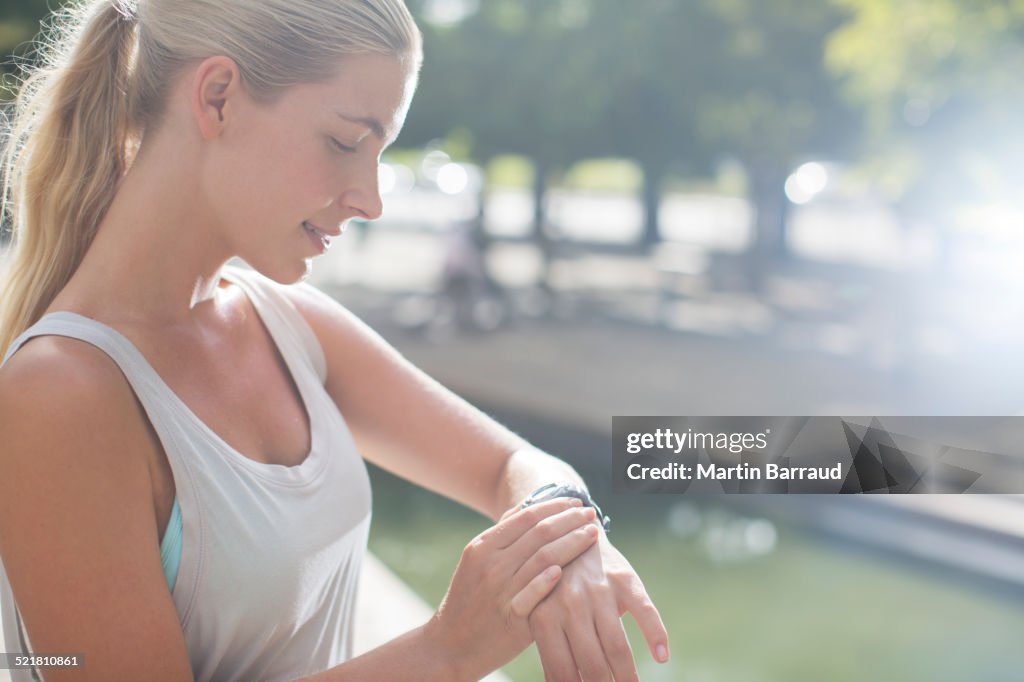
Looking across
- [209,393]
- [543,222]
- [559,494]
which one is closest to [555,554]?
[559,494]

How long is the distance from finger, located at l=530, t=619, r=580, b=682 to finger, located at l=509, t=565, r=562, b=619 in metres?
0.02

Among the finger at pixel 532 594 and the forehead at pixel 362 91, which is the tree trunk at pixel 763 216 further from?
the finger at pixel 532 594

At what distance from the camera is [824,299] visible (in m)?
15.2

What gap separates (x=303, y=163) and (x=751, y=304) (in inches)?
539

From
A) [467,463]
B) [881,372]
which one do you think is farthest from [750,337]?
[467,463]

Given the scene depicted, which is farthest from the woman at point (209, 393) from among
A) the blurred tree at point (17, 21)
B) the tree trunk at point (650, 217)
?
the tree trunk at point (650, 217)

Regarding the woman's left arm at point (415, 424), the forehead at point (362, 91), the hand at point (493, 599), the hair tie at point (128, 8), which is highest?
the hair tie at point (128, 8)

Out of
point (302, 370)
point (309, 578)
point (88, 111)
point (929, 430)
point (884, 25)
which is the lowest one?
point (929, 430)

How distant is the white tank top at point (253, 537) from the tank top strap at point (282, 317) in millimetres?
36

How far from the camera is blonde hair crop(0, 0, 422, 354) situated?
1293 mm

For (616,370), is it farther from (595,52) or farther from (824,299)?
(824,299)

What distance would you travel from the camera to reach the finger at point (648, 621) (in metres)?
1.25

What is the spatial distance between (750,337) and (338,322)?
10.6 m

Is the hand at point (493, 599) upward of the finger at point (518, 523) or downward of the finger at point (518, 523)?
downward
